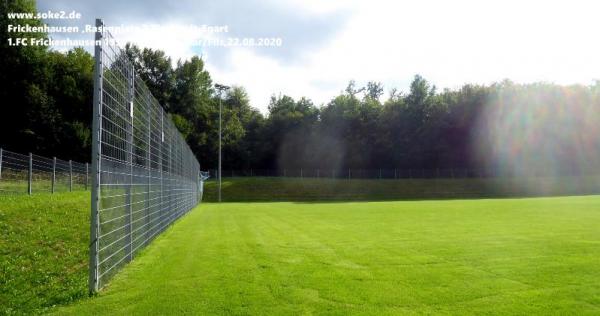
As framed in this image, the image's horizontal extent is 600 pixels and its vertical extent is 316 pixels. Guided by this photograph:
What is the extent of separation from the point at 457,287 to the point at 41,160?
14.5 m

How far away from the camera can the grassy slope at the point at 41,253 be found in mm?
5875

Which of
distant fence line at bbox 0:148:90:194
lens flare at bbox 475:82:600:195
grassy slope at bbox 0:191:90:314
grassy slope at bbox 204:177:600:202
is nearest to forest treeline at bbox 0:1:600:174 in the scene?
lens flare at bbox 475:82:600:195

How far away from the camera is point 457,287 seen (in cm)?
586

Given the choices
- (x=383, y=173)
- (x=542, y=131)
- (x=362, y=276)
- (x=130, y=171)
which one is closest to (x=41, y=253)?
(x=130, y=171)

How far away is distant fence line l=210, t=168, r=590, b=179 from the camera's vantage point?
66062mm

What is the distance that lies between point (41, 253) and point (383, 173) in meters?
63.3

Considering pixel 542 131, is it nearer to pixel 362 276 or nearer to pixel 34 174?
pixel 34 174

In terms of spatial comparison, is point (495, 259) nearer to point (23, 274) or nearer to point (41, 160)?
point (23, 274)

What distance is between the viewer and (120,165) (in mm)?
7512

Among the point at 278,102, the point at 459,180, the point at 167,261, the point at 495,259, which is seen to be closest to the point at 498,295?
the point at 495,259

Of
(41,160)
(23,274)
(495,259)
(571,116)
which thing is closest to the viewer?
(23,274)

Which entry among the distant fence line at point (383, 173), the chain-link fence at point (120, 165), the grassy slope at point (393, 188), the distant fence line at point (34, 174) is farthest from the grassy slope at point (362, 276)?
the distant fence line at point (383, 173)

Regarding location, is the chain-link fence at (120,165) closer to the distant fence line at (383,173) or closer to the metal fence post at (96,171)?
the metal fence post at (96,171)

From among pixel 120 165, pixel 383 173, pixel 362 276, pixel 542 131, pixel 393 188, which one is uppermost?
pixel 542 131
